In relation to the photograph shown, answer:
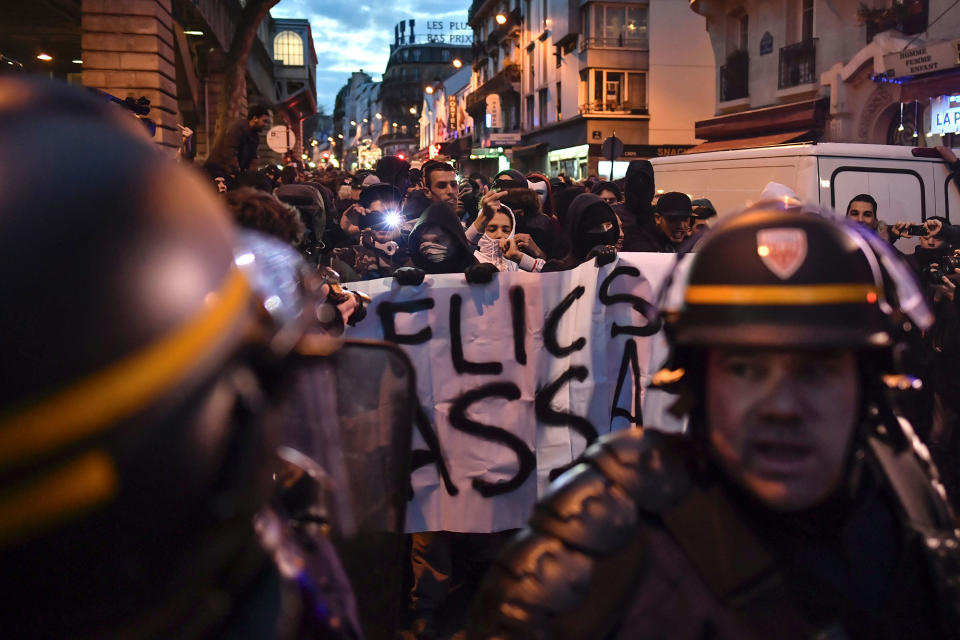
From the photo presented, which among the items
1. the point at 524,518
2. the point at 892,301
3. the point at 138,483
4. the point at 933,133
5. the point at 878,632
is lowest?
the point at 524,518

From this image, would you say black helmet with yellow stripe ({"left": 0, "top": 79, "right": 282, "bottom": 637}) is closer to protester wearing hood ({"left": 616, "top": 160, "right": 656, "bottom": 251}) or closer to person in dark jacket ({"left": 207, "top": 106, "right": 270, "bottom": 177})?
protester wearing hood ({"left": 616, "top": 160, "right": 656, "bottom": 251})

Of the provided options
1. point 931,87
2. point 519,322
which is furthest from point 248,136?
point 931,87

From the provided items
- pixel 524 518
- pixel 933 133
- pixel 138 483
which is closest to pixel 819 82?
pixel 933 133

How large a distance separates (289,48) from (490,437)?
173 feet

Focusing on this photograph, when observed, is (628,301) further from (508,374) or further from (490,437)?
(490,437)

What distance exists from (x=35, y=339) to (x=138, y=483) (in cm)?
17

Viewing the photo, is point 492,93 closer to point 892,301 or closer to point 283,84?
point 283,84

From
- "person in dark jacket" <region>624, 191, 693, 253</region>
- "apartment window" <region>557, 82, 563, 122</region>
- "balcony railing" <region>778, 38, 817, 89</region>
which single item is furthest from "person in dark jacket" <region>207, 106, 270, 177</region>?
"apartment window" <region>557, 82, 563, 122</region>

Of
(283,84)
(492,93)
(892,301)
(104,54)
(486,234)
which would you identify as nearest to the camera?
(892,301)

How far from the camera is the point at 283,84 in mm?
49281

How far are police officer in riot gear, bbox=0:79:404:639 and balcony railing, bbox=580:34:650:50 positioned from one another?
3621 cm

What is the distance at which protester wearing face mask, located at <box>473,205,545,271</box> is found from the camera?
5359 mm

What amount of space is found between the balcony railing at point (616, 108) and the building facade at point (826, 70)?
33.1 feet

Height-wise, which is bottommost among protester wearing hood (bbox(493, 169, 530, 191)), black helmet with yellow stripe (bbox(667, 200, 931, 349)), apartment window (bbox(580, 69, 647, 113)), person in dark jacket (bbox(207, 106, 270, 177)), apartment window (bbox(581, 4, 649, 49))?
black helmet with yellow stripe (bbox(667, 200, 931, 349))
